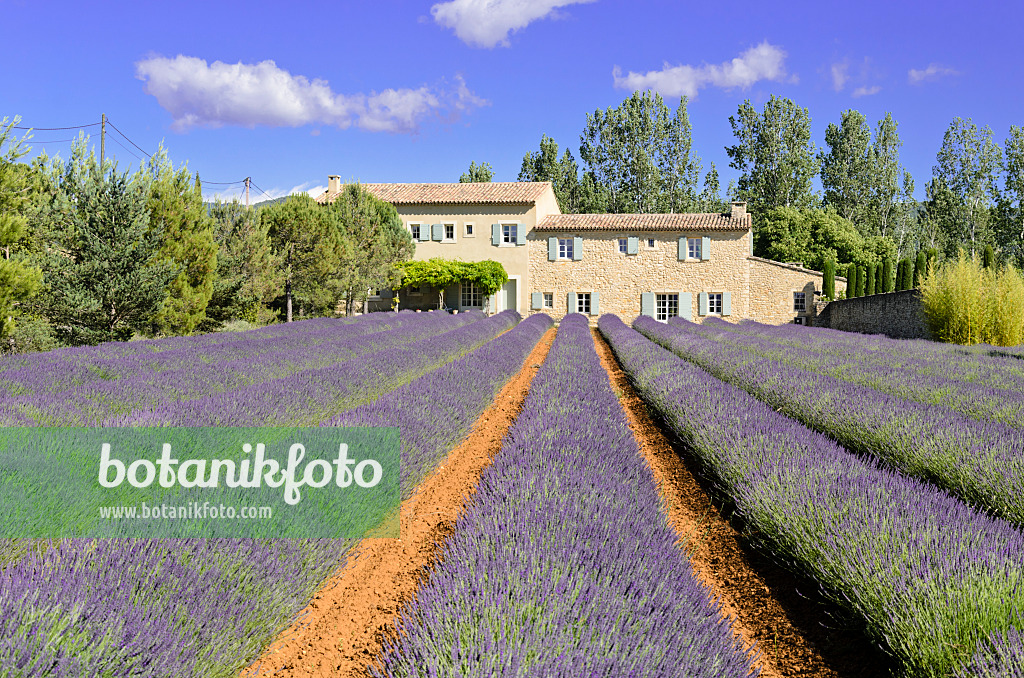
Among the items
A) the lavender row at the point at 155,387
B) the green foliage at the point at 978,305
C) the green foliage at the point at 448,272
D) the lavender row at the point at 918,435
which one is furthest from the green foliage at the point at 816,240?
the lavender row at the point at 155,387

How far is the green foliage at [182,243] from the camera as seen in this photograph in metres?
12.4

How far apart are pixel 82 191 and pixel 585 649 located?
1333 centimetres

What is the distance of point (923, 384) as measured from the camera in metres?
5.88

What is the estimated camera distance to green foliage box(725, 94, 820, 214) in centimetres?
3756

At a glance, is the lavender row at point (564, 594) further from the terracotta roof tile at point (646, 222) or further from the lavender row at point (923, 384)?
the terracotta roof tile at point (646, 222)

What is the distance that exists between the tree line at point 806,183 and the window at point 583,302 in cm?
1365

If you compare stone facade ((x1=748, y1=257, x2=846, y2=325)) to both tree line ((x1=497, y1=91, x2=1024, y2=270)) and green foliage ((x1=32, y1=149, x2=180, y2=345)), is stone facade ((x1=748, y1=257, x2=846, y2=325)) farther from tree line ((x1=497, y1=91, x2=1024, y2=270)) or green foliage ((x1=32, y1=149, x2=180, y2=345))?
green foliage ((x1=32, y1=149, x2=180, y2=345))

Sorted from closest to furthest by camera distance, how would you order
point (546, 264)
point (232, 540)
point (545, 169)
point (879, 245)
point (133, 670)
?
point (133, 670) < point (232, 540) < point (546, 264) < point (879, 245) < point (545, 169)

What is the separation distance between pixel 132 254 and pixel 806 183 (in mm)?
38354

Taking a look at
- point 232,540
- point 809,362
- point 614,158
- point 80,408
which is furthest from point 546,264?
point 232,540

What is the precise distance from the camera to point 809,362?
8.20 meters

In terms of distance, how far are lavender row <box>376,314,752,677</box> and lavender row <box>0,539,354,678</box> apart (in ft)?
1.59

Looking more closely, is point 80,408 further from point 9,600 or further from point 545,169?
point 545,169

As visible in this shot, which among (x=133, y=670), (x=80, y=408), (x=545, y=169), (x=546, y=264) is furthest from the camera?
(x=545, y=169)
